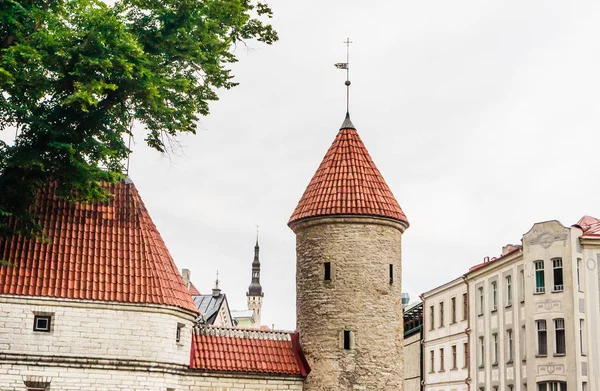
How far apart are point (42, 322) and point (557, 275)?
938 inches

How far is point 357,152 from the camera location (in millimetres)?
28812

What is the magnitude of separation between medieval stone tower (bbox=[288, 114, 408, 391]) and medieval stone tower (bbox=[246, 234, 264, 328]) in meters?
109

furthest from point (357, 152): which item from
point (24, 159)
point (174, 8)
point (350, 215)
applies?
point (24, 159)

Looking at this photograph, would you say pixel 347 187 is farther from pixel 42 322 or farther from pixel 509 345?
pixel 509 345

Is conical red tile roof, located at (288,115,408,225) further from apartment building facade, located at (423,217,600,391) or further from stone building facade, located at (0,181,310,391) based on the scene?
apartment building facade, located at (423,217,600,391)

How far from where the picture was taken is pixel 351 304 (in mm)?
25766

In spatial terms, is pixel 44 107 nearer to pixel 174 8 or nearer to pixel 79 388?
pixel 174 8

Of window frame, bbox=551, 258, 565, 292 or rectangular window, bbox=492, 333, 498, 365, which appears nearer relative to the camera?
window frame, bbox=551, 258, 565, 292

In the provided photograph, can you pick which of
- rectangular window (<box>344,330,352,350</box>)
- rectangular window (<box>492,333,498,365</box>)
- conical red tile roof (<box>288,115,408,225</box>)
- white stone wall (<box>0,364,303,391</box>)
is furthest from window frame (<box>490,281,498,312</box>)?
white stone wall (<box>0,364,303,391</box>)

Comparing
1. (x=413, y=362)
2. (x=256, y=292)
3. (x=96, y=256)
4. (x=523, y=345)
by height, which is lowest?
(x=523, y=345)

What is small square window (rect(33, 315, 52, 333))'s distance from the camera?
887 inches

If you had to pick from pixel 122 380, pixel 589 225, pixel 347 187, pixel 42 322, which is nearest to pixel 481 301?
pixel 589 225

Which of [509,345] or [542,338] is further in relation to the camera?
[509,345]

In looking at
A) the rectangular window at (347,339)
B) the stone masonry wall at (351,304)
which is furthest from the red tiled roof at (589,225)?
the rectangular window at (347,339)
